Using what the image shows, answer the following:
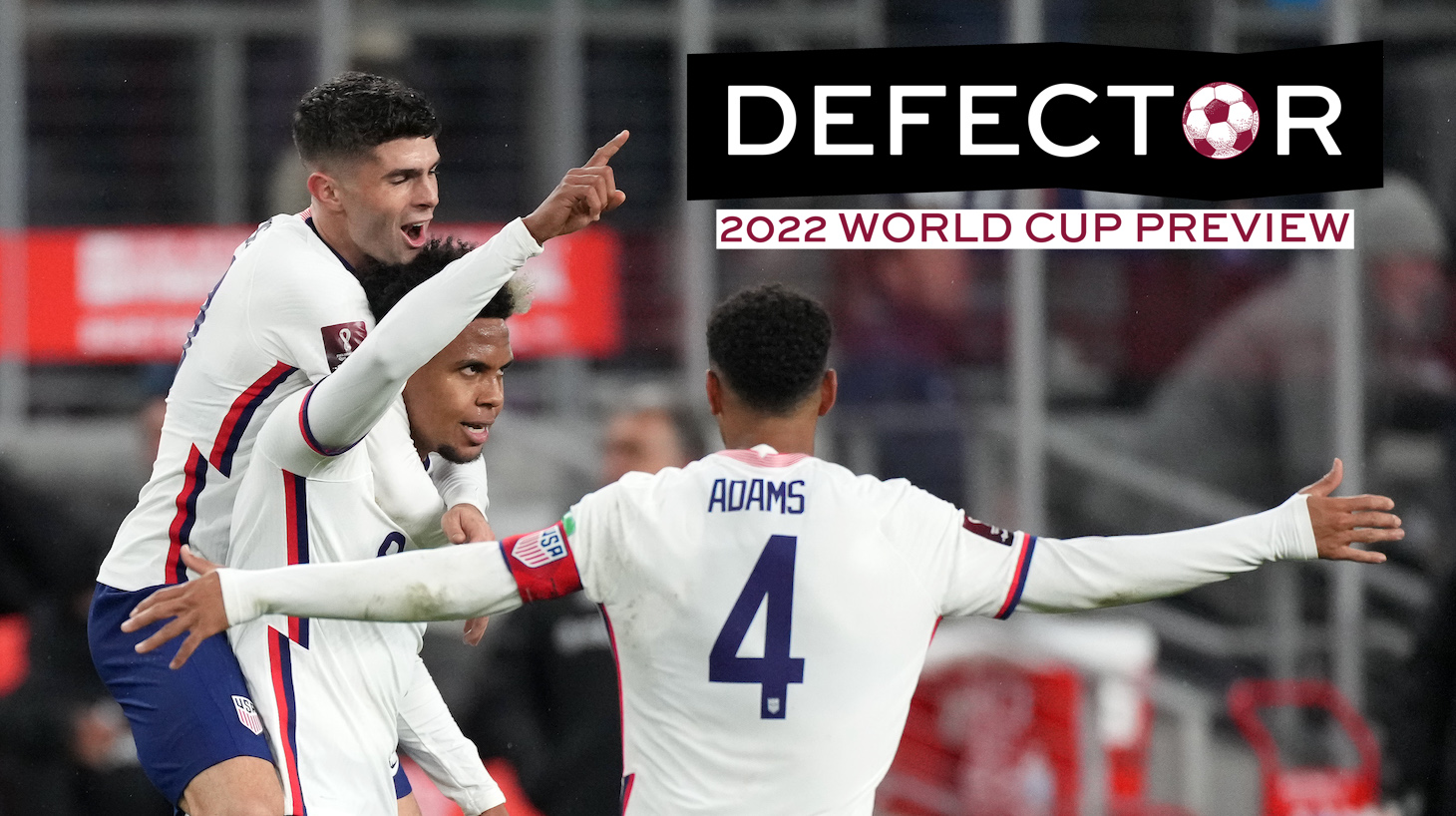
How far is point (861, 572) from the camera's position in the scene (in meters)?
3.11

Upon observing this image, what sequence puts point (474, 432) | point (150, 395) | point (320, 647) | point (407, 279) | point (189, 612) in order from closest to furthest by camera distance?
1. point (189, 612)
2. point (320, 647)
3. point (407, 279)
4. point (474, 432)
5. point (150, 395)

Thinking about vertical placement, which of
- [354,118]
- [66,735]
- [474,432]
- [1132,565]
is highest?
[354,118]

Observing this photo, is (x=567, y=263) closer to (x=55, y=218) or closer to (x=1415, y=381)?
(x=55, y=218)

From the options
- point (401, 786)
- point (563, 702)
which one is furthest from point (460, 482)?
point (563, 702)

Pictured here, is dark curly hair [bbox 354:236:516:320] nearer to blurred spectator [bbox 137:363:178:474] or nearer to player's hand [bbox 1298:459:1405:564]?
player's hand [bbox 1298:459:1405:564]

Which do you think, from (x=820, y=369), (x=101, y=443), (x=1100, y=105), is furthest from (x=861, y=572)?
(x=101, y=443)

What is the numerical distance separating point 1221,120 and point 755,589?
2.47 metres

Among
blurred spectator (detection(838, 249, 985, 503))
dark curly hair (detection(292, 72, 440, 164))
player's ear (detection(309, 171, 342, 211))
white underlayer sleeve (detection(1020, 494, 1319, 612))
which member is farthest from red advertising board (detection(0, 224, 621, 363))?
white underlayer sleeve (detection(1020, 494, 1319, 612))

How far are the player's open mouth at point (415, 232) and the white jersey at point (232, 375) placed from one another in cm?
21

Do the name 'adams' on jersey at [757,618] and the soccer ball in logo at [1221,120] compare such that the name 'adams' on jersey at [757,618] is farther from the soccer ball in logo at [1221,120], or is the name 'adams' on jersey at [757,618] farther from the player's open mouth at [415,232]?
the soccer ball in logo at [1221,120]

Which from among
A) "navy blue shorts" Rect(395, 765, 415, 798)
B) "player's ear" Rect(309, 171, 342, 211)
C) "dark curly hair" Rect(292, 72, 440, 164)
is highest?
"dark curly hair" Rect(292, 72, 440, 164)

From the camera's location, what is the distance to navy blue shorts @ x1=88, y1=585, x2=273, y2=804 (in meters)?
3.57

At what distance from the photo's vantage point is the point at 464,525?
368 centimetres

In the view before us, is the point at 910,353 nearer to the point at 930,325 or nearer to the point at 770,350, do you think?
the point at 930,325
